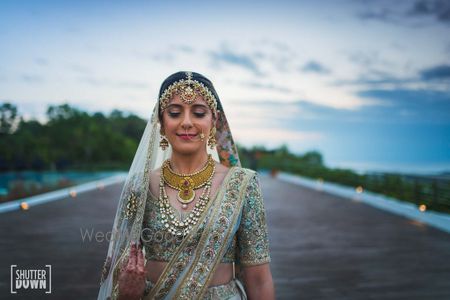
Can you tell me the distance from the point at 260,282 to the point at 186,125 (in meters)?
0.70

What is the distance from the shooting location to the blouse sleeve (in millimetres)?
2000

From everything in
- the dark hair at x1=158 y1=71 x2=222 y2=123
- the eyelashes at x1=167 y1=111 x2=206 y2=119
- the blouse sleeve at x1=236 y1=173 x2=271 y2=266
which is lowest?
the blouse sleeve at x1=236 y1=173 x2=271 y2=266

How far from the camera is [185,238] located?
1.94 m

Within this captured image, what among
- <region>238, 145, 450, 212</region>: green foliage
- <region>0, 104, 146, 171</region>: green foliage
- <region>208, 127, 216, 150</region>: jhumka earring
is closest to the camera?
<region>208, 127, 216, 150</region>: jhumka earring

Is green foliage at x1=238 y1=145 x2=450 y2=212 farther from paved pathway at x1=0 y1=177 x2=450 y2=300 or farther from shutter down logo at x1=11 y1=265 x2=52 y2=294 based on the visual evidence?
shutter down logo at x1=11 y1=265 x2=52 y2=294

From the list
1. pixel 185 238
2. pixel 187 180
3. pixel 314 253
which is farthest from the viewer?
pixel 314 253

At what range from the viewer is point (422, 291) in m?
4.74

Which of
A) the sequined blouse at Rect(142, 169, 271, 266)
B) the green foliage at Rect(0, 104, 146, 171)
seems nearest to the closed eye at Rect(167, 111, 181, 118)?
the sequined blouse at Rect(142, 169, 271, 266)

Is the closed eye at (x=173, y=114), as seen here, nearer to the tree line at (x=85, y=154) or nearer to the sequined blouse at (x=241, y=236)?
the sequined blouse at (x=241, y=236)

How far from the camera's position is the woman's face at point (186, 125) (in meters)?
1.97

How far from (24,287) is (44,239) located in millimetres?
2462

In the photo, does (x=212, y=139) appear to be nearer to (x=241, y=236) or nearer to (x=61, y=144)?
(x=241, y=236)

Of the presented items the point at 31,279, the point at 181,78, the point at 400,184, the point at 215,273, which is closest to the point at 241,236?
the point at 215,273

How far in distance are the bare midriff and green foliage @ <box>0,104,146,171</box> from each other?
83.8 ft
